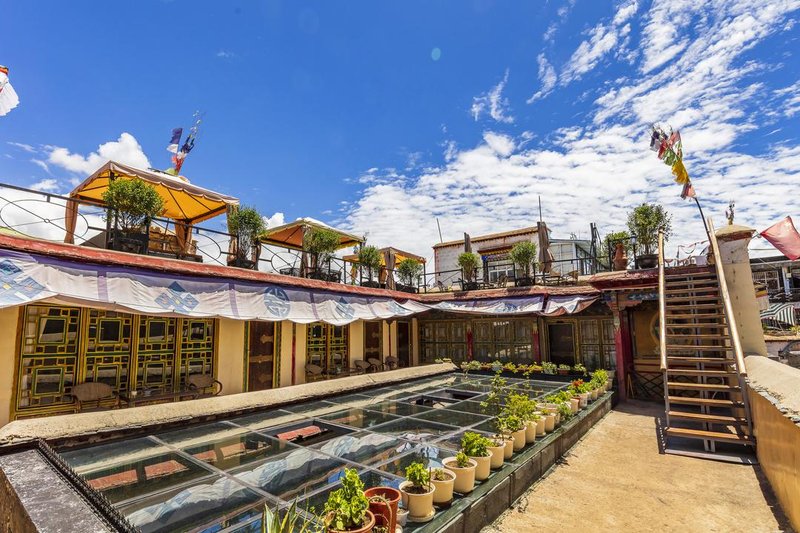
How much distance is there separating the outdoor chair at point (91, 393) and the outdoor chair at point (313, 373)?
15.8 ft

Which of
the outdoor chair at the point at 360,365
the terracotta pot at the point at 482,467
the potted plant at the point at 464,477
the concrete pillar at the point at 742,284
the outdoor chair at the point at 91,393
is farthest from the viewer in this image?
the outdoor chair at the point at 360,365

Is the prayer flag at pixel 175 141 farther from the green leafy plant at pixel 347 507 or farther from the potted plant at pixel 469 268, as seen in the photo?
the green leafy plant at pixel 347 507

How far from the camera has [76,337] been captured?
7.13 metres

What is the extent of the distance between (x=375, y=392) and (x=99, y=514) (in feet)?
23.8

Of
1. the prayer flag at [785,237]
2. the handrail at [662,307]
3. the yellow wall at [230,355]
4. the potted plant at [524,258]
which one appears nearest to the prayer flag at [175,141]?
the yellow wall at [230,355]

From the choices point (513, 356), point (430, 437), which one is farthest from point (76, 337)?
point (513, 356)

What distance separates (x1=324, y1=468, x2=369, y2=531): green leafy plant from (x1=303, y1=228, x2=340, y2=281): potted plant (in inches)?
362

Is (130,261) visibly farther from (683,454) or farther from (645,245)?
(645,245)

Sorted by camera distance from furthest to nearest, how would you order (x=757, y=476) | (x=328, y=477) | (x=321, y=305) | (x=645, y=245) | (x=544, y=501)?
(x=645, y=245) → (x=321, y=305) → (x=757, y=476) → (x=544, y=501) → (x=328, y=477)

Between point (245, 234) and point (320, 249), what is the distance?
2393 mm

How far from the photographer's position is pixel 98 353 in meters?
7.35

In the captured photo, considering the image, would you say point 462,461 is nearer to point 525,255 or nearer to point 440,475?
point 440,475

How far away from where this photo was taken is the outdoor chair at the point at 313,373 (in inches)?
442

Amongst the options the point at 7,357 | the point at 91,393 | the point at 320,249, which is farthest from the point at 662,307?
the point at 7,357
